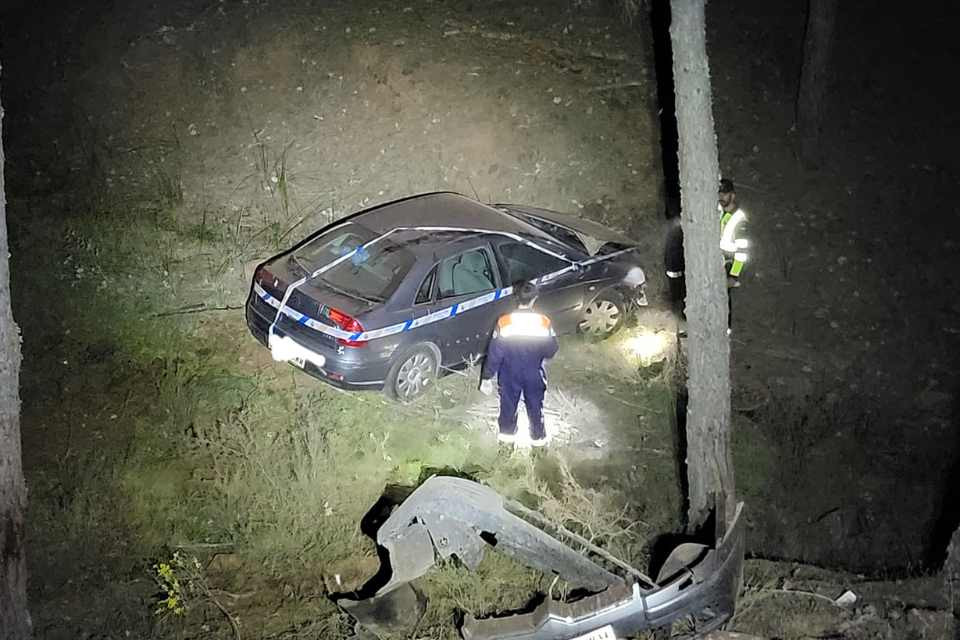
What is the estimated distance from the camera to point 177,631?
223 inches

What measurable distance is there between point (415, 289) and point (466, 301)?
54 centimetres

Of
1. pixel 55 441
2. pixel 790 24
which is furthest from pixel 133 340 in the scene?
pixel 790 24

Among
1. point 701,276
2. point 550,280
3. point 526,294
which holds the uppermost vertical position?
point 701,276

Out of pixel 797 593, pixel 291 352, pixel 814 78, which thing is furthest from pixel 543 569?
pixel 814 78

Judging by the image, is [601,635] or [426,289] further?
[426,289]

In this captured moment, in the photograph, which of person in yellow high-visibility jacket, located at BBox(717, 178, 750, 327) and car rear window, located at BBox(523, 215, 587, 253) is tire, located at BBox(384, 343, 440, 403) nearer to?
car rear window, located at BBox(523, 215, 587, 253)

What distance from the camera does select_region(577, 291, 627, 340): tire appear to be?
8758mm

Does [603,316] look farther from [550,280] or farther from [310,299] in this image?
[310,299]

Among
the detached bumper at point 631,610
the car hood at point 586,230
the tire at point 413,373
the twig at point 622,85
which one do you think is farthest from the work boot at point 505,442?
the twig at point 622,85

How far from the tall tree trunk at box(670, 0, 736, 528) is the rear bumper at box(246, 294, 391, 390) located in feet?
8.43

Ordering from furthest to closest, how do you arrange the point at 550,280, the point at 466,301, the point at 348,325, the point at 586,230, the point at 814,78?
the point at 814,78 → the point at 586,230 → the point at 550,280 → the point at 466,301 → the point at 348,325

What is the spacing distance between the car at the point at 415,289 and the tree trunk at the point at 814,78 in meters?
4.31

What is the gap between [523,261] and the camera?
26.9 ft

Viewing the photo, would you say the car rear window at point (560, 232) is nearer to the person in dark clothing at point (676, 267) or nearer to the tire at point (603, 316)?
the tire at point (603, 316)
